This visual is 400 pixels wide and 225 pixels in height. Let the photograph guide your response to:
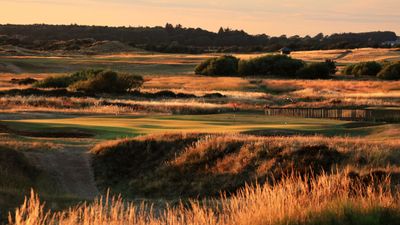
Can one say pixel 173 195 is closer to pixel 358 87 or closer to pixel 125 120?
pixel 125 120

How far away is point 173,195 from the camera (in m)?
22.4

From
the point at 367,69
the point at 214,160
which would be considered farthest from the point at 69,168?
the point at 367,69

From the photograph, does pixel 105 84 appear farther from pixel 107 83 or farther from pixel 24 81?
pixel 24 81

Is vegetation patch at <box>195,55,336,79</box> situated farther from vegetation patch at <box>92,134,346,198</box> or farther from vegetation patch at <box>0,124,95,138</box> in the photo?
vegetation patch at <box>92,134,346,198</box>

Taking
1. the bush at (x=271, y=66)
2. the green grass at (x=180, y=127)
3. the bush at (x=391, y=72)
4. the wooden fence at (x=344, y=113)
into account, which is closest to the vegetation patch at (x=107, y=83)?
the wooden fence at (x=344, y=113)

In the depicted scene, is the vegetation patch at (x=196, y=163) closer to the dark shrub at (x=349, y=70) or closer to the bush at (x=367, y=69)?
the bush at (x=367, y=69)

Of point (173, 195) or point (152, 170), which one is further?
point (152, 170)

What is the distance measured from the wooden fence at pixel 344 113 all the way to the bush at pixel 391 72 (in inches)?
1710

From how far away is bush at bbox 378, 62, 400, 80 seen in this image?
88.6 meters

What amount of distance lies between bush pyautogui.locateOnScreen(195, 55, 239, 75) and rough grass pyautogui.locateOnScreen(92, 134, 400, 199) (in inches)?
3120

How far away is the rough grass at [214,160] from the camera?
21703mm

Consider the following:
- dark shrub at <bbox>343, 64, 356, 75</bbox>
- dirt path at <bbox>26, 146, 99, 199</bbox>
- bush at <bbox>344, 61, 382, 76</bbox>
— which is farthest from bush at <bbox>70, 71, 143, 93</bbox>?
dirt path at <bbox>26, 146, 99, 199</bbox>

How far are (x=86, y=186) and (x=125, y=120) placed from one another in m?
13.5

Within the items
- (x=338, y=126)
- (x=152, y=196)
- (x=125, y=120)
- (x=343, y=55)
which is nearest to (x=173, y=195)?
(x=152, y=196)
